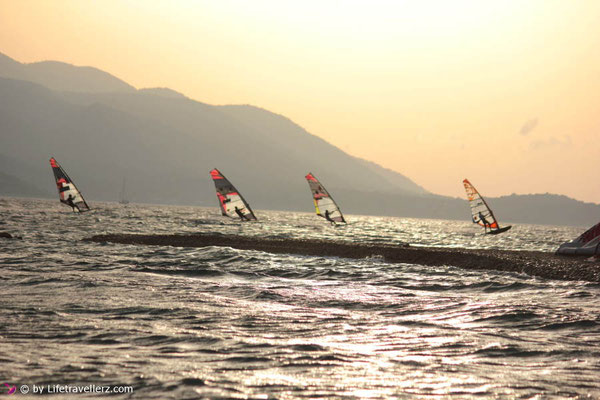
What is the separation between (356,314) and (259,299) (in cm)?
293

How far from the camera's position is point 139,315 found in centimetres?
1167

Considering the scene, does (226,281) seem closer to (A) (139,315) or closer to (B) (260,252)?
(A) (139,315)

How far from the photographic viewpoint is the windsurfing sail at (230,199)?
199 feet

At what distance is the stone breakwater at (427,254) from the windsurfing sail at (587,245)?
80 centimetres

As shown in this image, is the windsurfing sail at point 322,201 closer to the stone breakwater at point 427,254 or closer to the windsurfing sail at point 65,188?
the windsurfing sail at point 65,188

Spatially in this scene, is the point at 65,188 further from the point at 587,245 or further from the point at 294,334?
the point at 294,334

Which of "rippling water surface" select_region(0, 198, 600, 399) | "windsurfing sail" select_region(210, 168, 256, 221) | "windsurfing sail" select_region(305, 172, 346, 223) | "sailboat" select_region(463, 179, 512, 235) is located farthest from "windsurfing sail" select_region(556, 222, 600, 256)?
"windsurfing sail" select_region(210, 168, 256, 221)

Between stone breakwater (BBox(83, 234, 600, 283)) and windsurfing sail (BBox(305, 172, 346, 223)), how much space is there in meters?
28.4

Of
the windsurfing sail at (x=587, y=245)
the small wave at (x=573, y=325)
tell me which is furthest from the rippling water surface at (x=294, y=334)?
the windsurfing sail at (x=587, y=245)

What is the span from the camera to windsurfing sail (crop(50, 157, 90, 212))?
220ft

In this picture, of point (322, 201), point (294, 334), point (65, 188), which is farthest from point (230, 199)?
point (294, 334)

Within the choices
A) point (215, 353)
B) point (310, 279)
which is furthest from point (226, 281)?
point (215, 353)

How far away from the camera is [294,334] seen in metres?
10.5

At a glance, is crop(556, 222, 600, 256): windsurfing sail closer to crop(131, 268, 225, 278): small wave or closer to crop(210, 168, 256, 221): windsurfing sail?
crop(131, 268, 225, 278): small wave
